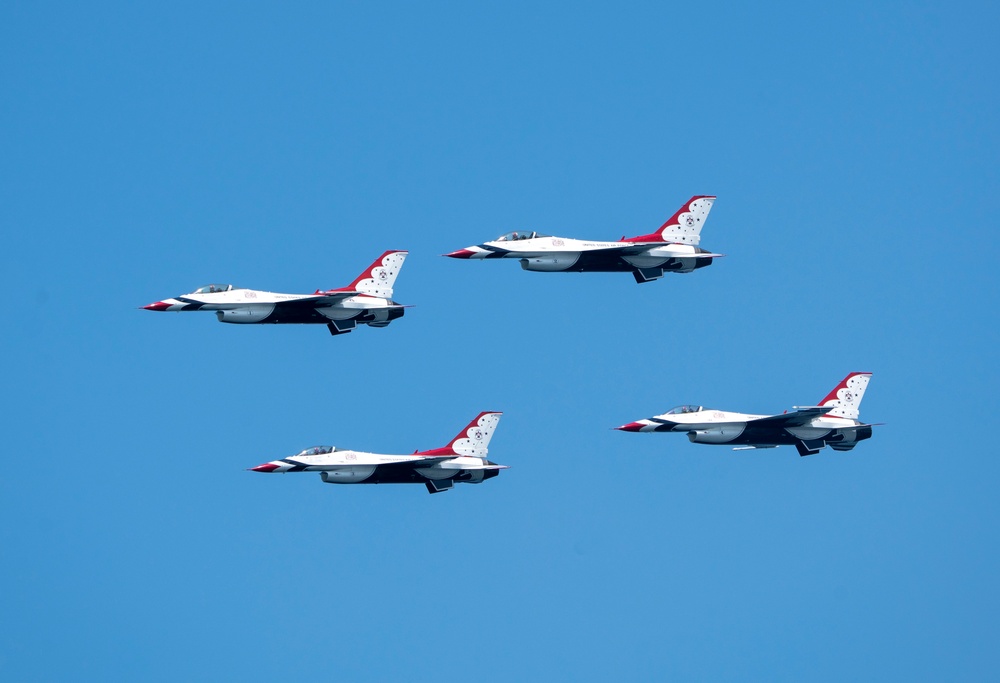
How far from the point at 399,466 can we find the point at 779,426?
19.4 m

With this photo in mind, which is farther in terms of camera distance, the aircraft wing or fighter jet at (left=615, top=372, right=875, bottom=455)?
fighter jet at (left=615, top=372, right=875, bottom=455)

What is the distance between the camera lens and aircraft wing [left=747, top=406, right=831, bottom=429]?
256 feet

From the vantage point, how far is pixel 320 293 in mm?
78750

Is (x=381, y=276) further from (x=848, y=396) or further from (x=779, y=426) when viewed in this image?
(x=848, y=396)

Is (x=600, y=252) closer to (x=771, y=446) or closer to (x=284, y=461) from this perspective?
(x=771, y=446)

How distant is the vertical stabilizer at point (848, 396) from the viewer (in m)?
81.4

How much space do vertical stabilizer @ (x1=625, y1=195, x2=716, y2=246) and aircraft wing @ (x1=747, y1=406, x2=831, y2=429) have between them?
10.3m

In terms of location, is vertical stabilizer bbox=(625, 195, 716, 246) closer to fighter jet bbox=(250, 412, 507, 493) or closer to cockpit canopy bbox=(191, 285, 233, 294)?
fighter jet bbox=(250, 412, 507, 493)

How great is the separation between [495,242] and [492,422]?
30.7 feet

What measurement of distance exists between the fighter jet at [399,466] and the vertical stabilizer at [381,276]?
8.63 m

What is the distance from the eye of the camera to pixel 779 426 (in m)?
79.1

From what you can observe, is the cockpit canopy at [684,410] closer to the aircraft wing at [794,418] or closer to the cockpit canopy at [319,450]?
the aircraft wing at [794,418]

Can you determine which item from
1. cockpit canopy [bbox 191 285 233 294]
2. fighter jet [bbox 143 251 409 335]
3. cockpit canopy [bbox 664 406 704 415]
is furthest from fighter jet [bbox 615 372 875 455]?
cockpit canopy [bbox 191 285 233 294]

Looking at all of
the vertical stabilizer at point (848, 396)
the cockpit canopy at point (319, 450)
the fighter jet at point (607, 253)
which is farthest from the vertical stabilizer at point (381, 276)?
the vertical stabilizer at point (848, 396)
